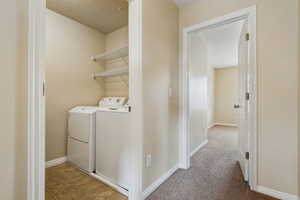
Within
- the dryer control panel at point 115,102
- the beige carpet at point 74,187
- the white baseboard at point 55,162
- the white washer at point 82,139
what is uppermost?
the dryer control panel at point 115,102

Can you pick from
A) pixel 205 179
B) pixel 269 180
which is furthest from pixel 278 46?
pixel 205 179

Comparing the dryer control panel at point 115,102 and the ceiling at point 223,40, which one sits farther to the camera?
the ceiling at point 223,40

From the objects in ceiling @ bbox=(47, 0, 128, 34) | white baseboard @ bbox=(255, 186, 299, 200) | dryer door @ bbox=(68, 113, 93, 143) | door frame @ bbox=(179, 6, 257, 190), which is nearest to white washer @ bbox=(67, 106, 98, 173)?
dryer door @ bbox=(68, 113, 93, 143)

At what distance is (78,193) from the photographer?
1.53 meters

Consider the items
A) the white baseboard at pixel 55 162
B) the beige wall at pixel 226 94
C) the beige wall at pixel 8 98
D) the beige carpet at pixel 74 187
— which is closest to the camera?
the beige wall at pixel 8 98

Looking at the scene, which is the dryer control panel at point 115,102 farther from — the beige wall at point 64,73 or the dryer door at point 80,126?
the dryer door at point 80,126

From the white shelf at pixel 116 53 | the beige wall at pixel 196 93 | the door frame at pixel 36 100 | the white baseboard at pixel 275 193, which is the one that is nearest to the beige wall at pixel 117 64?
the white shelf at pixel 116 53

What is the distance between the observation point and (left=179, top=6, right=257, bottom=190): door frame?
1538 mm

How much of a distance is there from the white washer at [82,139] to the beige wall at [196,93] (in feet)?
5.47

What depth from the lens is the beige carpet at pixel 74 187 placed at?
4.84 feet

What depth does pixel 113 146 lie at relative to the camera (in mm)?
1648

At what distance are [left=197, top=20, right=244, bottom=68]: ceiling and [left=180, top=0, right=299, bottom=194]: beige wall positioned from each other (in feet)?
2.37

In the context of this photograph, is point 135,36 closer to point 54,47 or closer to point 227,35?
point 54,47

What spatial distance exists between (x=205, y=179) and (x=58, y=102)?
2.48 m
